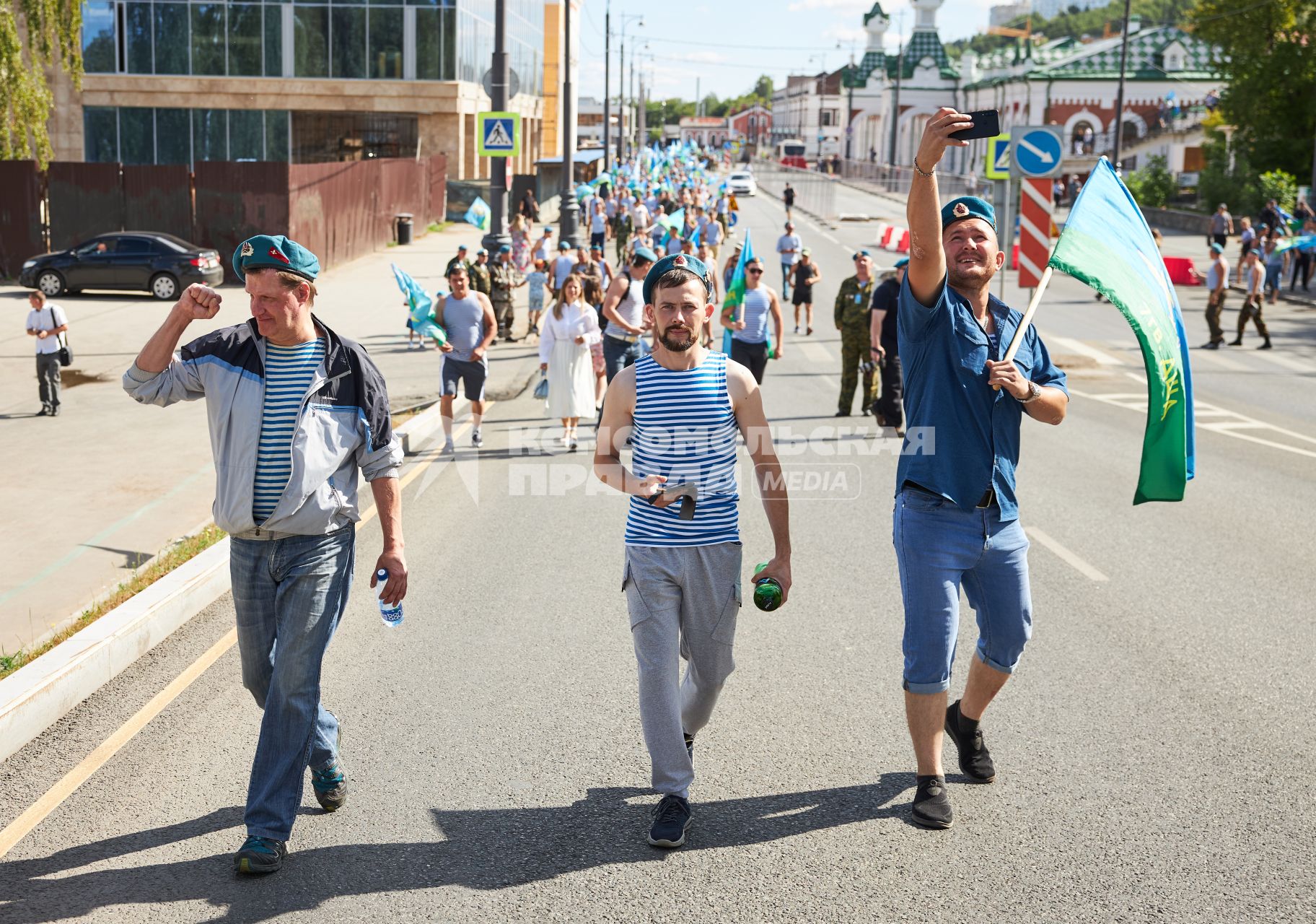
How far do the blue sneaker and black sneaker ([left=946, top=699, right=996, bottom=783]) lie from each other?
7.71ft

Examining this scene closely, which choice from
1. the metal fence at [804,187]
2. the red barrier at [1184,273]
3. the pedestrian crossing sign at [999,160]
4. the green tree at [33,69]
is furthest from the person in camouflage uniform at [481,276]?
the metal fence at [804,187]

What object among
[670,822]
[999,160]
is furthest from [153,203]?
[670,822]

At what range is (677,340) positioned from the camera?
4996 mm

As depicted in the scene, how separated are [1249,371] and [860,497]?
41.2 ft

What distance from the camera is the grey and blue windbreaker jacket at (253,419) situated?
4699mm

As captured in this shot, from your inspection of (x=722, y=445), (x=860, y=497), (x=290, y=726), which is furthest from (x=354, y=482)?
(x=860, y=497)

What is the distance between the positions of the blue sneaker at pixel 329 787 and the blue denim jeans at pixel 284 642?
0.97 ft

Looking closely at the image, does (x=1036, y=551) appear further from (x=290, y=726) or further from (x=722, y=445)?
(x=290, y=726)

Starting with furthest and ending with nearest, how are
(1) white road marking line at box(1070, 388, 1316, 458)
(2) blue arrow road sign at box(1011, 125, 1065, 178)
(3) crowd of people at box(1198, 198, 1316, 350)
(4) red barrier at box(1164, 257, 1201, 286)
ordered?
(4) red barrier at box(1164, 257, 1201, 286)
(2) blue arrow road sign at box(1011, 125, 1065, 178)
(3) crowd of people at box(1198, 198, 1316, 350)
(1) white road marking line at box(1070, 388, 1316, 458)

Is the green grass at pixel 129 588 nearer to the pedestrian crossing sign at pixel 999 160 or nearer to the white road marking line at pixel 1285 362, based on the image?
the white road marking line at pixel 1285 362

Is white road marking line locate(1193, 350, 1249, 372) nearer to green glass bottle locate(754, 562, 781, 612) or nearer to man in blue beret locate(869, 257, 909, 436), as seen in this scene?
man in blue beret locate(869, 257, 909, 436)

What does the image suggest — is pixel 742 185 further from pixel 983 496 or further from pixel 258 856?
pixel 258 856

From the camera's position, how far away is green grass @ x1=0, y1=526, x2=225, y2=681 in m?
6.53

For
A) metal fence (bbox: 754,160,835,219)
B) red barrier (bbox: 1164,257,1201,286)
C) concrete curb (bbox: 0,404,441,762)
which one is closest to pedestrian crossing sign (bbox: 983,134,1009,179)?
red barrier (bbox: 1164,257,1201,286)
